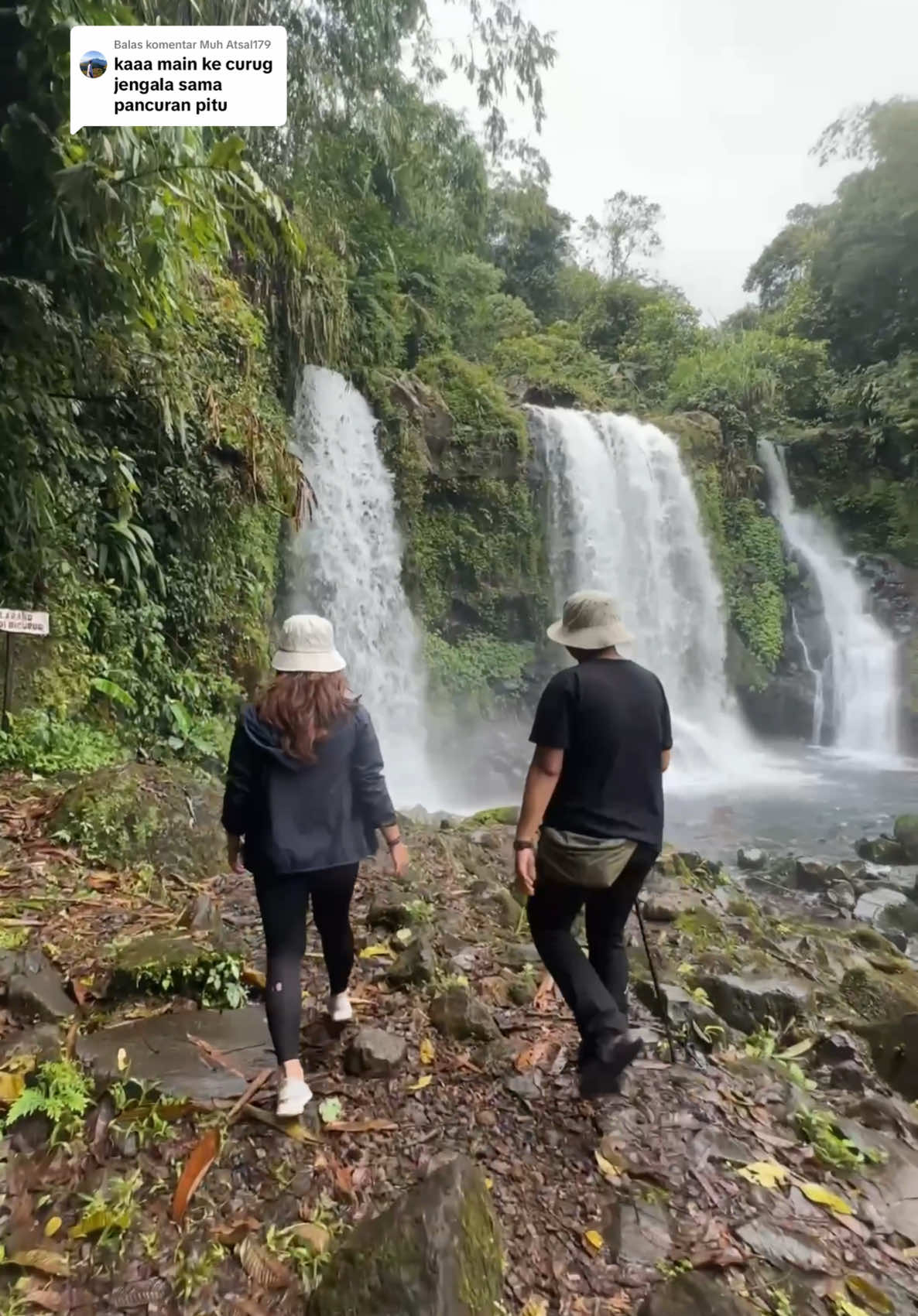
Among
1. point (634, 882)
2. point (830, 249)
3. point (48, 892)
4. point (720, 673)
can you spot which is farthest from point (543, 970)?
point (830, 249)

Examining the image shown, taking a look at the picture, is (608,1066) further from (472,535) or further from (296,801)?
(472,535)

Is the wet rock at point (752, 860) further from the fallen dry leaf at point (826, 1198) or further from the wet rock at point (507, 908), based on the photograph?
the fallen dry leaf at point (826, 1198)

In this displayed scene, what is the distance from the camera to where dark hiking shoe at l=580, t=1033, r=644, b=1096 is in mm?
2461

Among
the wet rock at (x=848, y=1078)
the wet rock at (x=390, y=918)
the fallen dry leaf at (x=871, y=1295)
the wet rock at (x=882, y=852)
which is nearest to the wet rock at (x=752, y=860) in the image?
the wet rock at (x=882, y=852)

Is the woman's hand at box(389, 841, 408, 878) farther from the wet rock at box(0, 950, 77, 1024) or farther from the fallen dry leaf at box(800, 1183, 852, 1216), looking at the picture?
the fallen dry leaf at box(800, 1183, 852, 1216)

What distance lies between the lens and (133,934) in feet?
11.3

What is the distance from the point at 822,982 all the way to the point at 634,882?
2.97 metres

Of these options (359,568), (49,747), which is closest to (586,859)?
(49,747)

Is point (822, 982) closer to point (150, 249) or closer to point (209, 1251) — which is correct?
point (209, 1251)

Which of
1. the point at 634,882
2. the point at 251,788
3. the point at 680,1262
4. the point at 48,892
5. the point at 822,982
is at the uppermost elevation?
the point at 251,788

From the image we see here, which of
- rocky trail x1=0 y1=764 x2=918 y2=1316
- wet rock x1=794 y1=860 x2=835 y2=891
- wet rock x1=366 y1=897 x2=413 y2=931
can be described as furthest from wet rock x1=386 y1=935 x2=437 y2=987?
wet rock x1=794 y1=860 x2=835 y2=891

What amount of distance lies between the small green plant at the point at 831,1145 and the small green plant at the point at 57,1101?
226cm

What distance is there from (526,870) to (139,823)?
2631mm

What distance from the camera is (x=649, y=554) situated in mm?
15328
